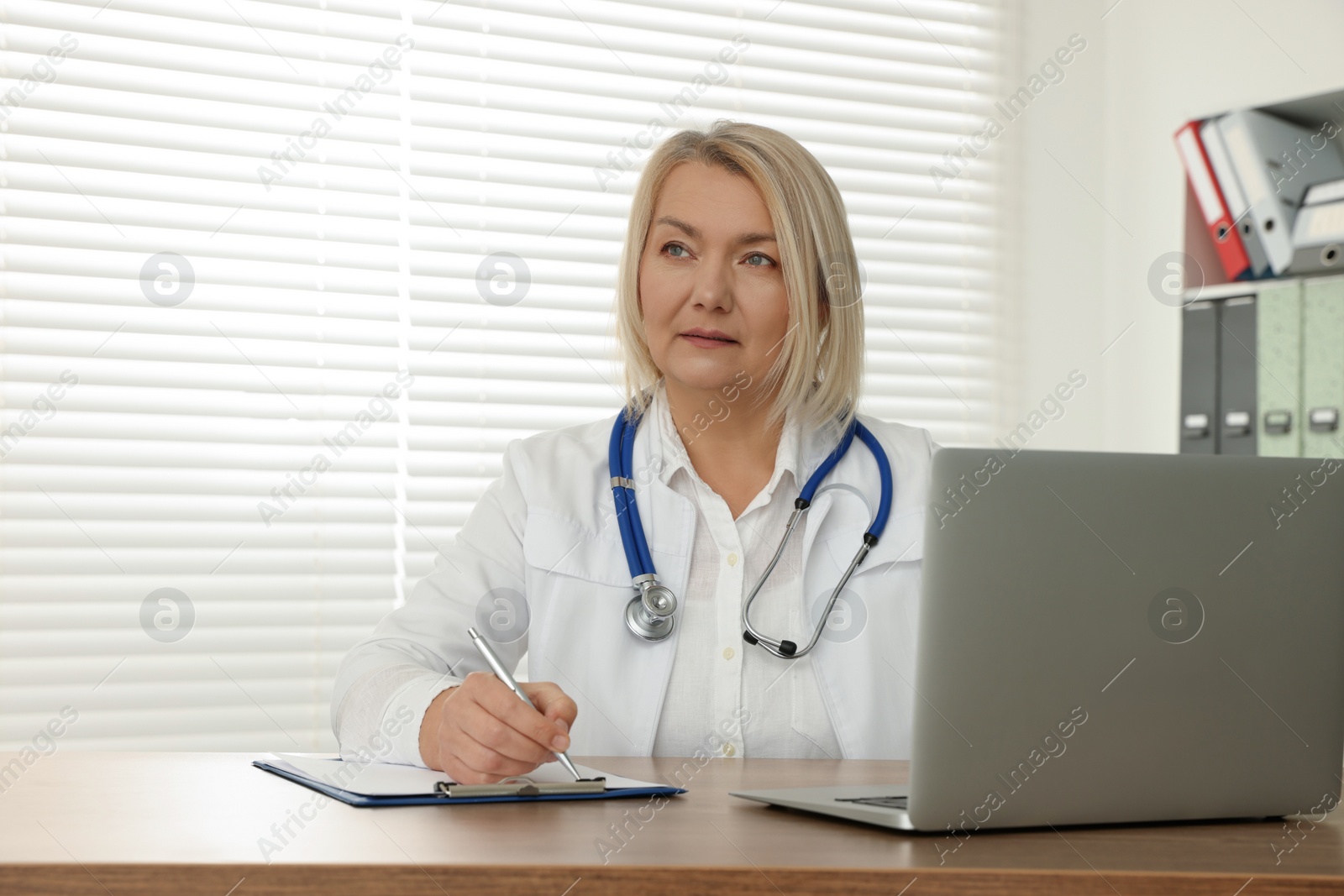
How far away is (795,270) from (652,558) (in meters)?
0.45

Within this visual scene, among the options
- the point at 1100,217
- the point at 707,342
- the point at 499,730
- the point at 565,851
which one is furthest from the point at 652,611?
the point at 1100,217

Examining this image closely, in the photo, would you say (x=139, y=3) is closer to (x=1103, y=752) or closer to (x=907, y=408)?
(x=907, y=408)

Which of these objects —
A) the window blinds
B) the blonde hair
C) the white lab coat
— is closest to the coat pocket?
the white lab coat

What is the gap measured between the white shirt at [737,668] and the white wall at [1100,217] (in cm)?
172

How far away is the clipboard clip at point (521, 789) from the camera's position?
0.91m

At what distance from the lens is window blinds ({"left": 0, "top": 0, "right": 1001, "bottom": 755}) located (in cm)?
215

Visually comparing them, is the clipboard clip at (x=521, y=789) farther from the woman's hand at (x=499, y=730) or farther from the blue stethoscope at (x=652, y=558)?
the blue stethoscope at (x=652, y=558)

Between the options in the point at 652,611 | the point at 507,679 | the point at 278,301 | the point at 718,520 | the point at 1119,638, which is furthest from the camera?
the point at 278,301

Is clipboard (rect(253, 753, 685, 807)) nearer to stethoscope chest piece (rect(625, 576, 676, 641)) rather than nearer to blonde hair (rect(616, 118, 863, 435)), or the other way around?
stethoscope chest piece (rect(625, 576, 676, 641))

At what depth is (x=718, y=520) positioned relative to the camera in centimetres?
157

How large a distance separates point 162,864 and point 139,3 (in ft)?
6.80

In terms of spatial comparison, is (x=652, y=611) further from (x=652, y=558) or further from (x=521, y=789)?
(x=521, y=789)

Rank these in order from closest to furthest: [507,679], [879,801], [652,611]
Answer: [879,801], [507,679], [652,611]

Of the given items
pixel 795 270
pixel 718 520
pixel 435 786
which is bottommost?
pixel 435 786
